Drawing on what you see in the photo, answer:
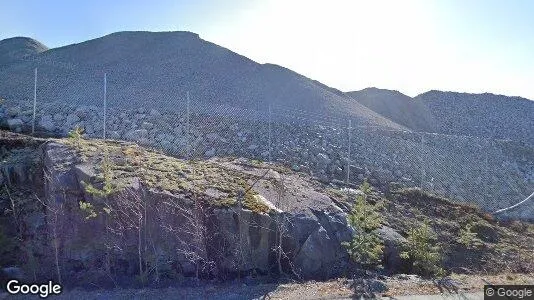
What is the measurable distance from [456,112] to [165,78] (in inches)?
831

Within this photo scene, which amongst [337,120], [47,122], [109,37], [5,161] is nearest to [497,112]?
[337,120]

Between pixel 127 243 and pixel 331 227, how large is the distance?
3.67m

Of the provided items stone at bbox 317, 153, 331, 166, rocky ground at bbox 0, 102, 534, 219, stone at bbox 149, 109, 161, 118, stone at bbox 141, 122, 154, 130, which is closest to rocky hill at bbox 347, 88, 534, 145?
rocky ground at bbox 0, 102, 534, 219

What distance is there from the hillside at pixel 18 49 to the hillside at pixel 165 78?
1.83 meters

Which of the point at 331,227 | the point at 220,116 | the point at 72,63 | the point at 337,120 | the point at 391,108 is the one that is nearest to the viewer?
the point at 331,227

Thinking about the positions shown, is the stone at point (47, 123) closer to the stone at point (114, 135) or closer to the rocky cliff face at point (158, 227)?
the stone at point (114, 135)

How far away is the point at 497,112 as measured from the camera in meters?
32.8

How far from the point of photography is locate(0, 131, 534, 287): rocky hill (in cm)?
718

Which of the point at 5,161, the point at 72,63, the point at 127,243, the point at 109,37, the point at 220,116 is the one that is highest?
the point at 109,37

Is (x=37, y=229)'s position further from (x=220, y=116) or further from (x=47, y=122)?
(x=220, y=116)

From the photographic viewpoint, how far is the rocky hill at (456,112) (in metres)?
29.4

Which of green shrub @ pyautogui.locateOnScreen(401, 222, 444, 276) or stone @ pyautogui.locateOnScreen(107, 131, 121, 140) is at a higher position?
stone @ pyautogui.locateOnScreen(107, 131, 121, 140)

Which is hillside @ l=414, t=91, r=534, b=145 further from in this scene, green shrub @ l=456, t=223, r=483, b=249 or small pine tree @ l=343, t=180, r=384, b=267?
small pine tree @ l=343, t=180, r=384, b=267

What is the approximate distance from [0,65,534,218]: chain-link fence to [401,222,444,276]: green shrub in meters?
3.52
